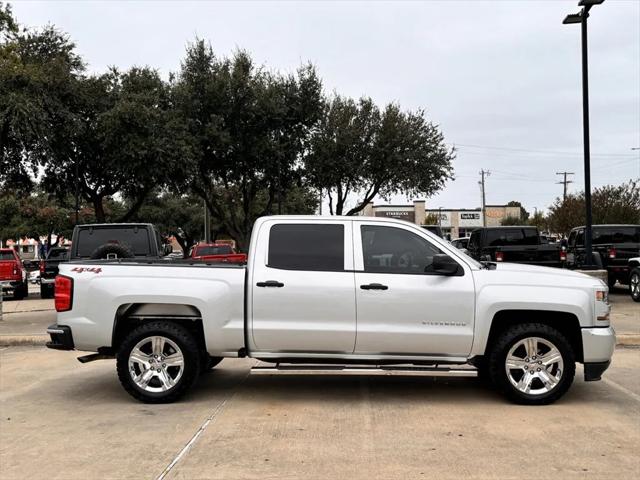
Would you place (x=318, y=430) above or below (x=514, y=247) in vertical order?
below

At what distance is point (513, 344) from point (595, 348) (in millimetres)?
805

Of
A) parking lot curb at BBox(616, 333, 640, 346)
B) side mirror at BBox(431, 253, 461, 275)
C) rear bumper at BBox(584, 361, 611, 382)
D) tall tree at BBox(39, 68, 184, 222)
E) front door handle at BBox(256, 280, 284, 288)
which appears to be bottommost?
parking lot curb at BBox(616, 333, 640, 346)

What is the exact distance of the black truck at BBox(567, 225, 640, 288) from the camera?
54.1 ft

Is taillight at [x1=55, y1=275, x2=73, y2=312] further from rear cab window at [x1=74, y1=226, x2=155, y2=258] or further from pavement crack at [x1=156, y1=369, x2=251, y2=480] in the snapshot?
rear cab window at [x1=74, y1=226, x2=155, y2=258]

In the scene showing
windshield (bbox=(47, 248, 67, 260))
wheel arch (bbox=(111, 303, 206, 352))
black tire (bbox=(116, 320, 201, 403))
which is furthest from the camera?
windshield (bbox=(47, 248, 67, 260))

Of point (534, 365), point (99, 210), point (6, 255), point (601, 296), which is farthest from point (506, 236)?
point (99, 210)

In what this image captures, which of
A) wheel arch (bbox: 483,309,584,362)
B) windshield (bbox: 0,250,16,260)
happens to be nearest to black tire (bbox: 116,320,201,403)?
wheel arch (bbox: 483,309,584,362)

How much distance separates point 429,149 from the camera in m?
29.6

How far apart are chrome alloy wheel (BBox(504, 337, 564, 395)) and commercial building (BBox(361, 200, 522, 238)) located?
63743 millimetres

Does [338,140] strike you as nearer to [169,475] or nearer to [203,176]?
[203,176]

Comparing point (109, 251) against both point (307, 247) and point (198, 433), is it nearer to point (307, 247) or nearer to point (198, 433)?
point (307, 247)

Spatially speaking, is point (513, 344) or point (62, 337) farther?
point (62, 337)

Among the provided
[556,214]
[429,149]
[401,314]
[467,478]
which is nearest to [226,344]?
[401,314]

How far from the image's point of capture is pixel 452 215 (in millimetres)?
86562
